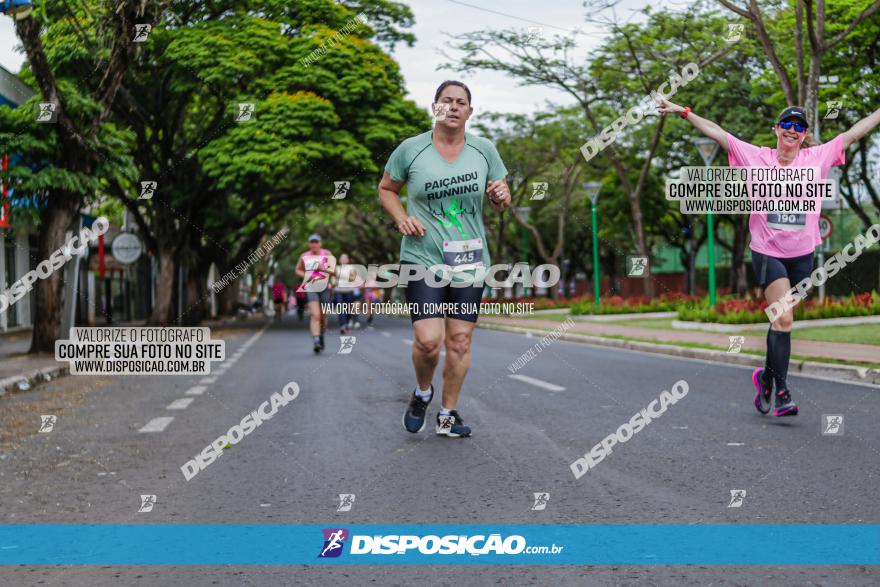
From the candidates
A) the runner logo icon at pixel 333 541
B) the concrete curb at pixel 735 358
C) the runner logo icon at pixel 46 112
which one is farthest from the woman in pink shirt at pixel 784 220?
the runner logo icon at pixel 46 112

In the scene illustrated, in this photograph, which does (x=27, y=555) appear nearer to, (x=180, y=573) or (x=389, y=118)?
(x=180, y=573)

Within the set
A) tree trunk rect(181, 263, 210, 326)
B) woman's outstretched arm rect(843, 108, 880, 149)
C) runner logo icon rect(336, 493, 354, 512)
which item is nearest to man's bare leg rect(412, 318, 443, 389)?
runner logo icon rect(336, 493, 354, 512)

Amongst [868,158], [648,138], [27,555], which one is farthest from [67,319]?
[868,158]

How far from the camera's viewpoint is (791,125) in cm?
668

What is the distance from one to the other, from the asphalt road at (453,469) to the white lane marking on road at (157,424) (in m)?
0.04

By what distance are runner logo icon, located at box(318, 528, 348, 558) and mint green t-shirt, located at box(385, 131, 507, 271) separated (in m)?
2.17

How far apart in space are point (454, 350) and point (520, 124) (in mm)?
36708

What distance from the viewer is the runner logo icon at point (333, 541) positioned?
150 inches

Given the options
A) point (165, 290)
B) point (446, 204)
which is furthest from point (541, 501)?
point (165, 290)

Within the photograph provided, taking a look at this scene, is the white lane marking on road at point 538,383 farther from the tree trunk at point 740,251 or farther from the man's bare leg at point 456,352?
the tree trunk at point 740,251

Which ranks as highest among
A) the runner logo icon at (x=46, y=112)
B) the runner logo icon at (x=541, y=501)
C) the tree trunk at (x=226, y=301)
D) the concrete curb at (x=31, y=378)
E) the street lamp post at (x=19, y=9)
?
the street lamp post at (x=19, y=9)

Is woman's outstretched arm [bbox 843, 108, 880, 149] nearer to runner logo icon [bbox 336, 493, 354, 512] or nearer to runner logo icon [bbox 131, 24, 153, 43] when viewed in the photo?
runner logo icon [bbox 336, 493, 354, 512]

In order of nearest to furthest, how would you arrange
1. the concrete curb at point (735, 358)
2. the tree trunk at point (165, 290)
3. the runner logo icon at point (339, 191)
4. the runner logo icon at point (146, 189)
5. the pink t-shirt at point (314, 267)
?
the concrete curb at point (735, 358), the pink t-shirt at point (314, 267), the runner logo icon at point (339, 191), the runner logo icon at point (146, 189), the tree trunk at point (165, 290)

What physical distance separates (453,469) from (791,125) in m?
3.32
